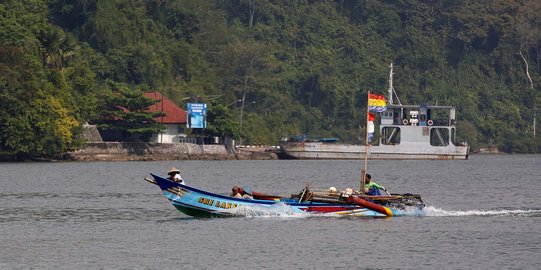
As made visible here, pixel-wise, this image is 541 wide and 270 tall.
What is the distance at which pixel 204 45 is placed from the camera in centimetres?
17325

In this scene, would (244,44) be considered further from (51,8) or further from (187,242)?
(187,242)

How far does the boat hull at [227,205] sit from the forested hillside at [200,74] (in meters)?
56.2

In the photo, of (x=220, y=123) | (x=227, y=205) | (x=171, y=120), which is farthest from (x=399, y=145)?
(x=227, y=205)

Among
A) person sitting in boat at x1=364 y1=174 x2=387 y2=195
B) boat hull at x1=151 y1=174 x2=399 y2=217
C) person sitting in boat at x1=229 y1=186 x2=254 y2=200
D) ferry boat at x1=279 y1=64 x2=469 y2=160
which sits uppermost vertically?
ferry boat at x1=279 y1=64 x2=469 y2=160

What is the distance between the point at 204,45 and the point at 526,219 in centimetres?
11696

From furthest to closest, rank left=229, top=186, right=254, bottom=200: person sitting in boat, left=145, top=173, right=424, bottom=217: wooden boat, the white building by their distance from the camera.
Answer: the white building
left=229, top=186, right=254, bottom=200: person sitting in boat
left=145, top=173, right=424, bottom=217: wooden boat

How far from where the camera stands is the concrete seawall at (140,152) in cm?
12169

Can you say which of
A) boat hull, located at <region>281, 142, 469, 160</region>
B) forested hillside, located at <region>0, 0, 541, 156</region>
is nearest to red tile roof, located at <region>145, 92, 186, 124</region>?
forested hillside, located at <region>0, 0, 541, 156</region>

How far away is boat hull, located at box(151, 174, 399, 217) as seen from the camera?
55094mm

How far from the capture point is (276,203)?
5616 cm

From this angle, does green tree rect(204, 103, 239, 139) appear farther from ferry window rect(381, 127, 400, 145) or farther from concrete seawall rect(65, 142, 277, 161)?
ferry window rect(381, 127, 400, 145)

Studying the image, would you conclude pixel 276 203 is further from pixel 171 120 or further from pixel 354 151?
pixel 354 151

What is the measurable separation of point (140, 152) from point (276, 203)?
6961 cm

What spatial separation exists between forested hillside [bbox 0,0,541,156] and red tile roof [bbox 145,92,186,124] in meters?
3.87
